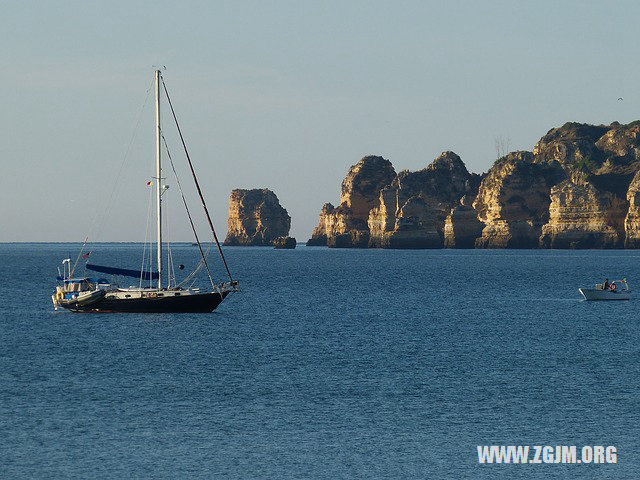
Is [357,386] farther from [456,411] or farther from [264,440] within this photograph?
[264,440]

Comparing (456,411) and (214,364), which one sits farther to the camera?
(214,364)

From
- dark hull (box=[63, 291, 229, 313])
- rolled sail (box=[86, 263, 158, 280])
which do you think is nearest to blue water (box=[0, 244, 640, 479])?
dark hull (box=[63, 291, 229, 313])

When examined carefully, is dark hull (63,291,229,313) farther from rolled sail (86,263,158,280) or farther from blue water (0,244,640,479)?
rolled sail (86,263,158,280)

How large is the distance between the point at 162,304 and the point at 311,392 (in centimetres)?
3670

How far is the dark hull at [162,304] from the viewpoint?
8425 centimetres

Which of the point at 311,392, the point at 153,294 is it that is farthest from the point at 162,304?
the point at 311,392

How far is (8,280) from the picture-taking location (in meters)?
163

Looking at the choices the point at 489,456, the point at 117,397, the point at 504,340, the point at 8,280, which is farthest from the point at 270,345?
the point at 8,280

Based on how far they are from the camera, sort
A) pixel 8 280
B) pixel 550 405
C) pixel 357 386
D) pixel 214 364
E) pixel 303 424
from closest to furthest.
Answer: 1. pixel 303 424
2. pixel 550 405
3. pixel 357 386
4. pixel 214 364
5. pixel 8 280

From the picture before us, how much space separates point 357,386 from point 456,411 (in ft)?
25.7

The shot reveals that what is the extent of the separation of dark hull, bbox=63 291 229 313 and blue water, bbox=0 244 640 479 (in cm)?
83

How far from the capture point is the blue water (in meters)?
36.4

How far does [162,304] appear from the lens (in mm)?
84250

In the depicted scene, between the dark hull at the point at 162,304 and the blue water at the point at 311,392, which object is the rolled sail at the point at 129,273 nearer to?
the dark hull at the point at 162,304
